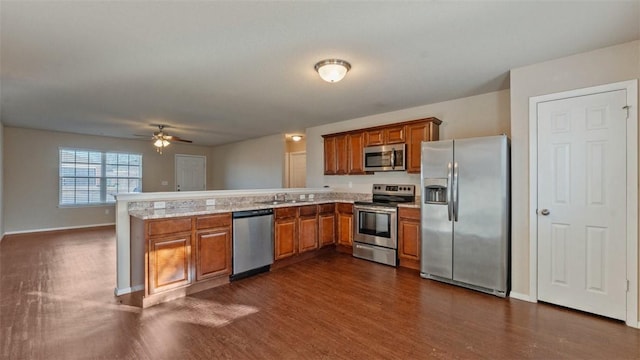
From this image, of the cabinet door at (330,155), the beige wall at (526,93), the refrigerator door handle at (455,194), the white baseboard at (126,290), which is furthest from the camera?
the cabinet door at (330,155)

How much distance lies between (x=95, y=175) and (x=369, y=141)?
7.39 meters

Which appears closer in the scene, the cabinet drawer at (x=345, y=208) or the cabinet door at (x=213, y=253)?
the cabinet door at (x=213, y=253)

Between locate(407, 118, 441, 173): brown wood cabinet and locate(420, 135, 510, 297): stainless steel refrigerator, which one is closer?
locate(420, 135, 510, 297): stainless steel refrigerator

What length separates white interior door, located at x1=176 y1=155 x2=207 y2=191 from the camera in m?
9.05

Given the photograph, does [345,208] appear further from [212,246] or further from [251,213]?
[212,246]

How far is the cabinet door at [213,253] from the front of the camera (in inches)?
125

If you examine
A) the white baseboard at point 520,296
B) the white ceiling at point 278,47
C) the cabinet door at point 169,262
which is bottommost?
the white baseboard at point 520,296

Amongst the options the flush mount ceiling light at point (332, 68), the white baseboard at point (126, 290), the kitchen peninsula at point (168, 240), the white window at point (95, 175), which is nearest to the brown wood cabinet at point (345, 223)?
the kitchen peninsula at point (168, 240)

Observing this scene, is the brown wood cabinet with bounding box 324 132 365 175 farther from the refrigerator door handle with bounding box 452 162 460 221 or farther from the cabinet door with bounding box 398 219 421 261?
the refrigerator door handle with bounding box 452 162 460 221

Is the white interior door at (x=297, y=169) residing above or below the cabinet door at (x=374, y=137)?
below

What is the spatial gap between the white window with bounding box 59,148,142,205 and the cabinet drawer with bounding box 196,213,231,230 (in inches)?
230

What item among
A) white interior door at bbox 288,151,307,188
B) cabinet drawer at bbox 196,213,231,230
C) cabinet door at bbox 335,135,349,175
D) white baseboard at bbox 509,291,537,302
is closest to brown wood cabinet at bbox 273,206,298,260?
cabinet drawer at bbox 196,213,231,230

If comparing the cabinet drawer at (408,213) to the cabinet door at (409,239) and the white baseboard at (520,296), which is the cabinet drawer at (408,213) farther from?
the white baseboard at (520,296)

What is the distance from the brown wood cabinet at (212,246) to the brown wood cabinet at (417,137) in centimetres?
275
